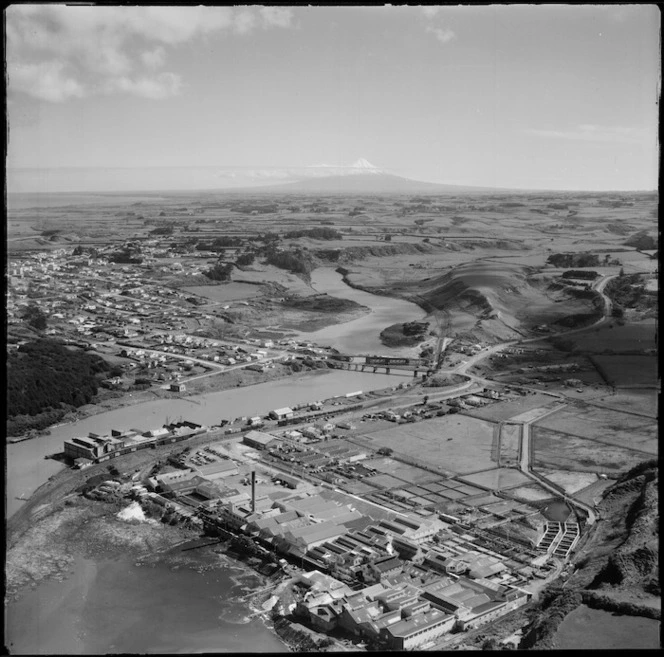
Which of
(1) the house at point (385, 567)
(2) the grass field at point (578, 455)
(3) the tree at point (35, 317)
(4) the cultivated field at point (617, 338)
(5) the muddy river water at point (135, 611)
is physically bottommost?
(5) the muddy river water at point (135, 611)

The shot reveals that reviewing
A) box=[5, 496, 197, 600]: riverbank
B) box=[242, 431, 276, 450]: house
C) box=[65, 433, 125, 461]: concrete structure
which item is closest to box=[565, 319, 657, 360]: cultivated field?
box=[242, 431, 276, 450]: house

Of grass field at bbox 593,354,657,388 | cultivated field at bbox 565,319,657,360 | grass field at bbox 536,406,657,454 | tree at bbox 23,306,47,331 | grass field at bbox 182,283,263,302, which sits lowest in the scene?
grass field at bbox 536,406,657,454

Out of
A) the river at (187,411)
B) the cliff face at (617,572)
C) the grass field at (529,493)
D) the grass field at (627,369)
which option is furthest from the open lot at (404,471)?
the grass field at (627,369)

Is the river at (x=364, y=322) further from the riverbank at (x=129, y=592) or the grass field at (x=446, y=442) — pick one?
the riverbank at (x=129, y=592)

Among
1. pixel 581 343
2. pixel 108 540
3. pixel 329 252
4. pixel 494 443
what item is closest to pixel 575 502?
pixel 494 443

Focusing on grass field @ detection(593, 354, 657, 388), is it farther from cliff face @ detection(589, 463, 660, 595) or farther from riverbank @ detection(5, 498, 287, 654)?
riverbank @ detection(5, 498, 287, 654)

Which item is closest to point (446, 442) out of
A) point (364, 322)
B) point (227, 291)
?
point (364, 322)

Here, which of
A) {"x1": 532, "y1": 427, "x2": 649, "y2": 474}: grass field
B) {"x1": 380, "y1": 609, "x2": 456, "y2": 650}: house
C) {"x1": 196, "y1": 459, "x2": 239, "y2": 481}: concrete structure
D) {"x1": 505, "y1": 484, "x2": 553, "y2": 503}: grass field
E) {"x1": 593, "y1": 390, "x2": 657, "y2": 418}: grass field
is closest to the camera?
{"x1": 380, "y1": 609, "x2": 456, "y2": 650}: house

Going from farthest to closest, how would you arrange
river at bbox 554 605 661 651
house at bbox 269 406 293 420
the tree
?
the tree, house at bbox 269 406 293 420, river at bbox 554 605 661 651
